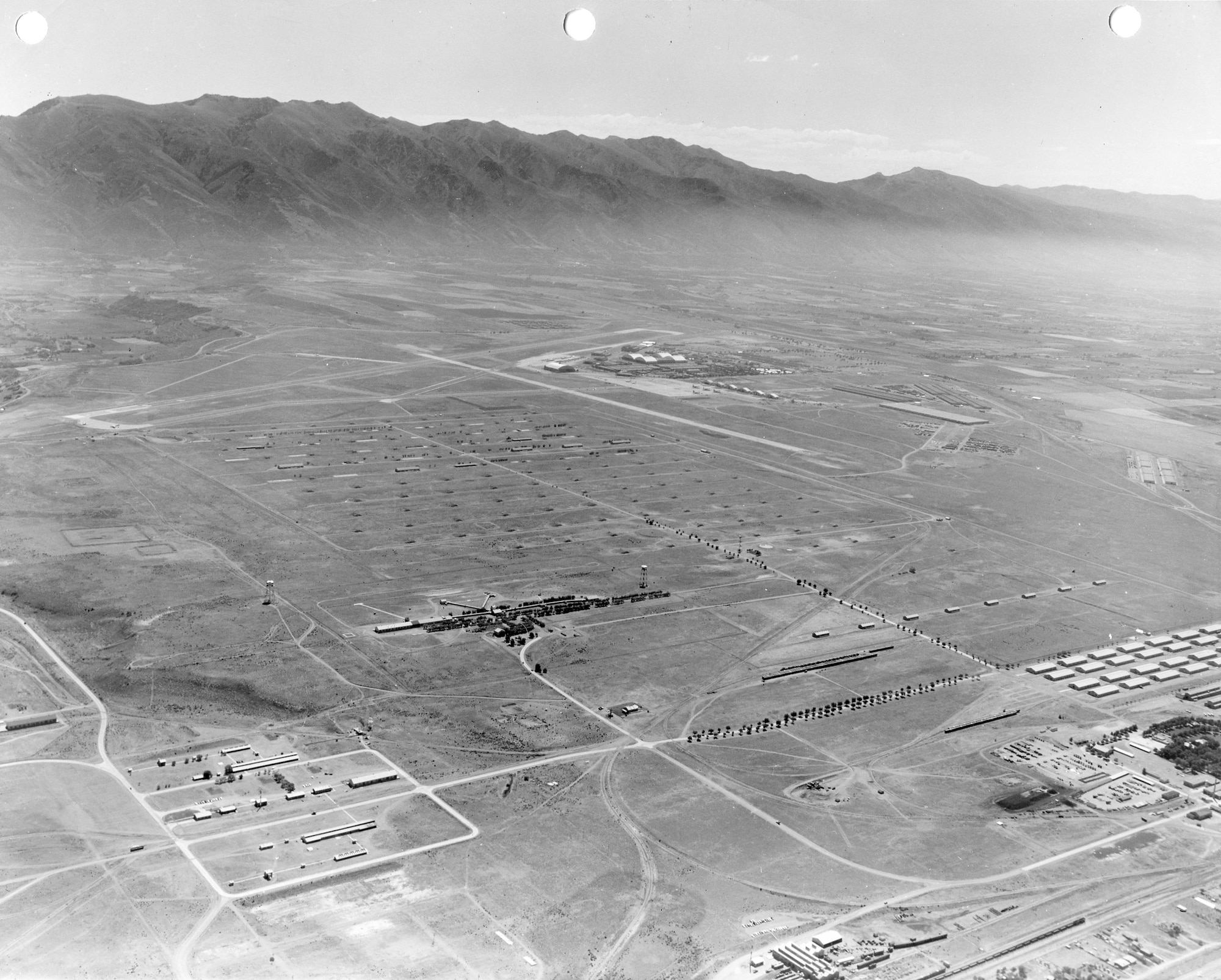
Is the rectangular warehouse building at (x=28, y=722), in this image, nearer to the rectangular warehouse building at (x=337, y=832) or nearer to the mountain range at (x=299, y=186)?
the rectangular warehouse building at (x=337, y=832)

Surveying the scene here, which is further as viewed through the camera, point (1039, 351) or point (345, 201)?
point (345, 201)

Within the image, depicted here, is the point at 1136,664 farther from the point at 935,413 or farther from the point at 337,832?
the point at 935,413

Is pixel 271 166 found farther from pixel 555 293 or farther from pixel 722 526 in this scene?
pixel 722 526

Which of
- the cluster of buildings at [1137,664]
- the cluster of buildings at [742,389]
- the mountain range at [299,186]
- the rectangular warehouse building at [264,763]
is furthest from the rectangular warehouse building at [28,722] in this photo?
the mountain range at [299,186]

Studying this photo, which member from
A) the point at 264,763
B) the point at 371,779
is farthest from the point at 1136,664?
the point at 264,763

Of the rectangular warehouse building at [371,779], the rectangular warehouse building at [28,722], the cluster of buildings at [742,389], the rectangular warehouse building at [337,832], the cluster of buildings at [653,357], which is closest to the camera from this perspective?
the rectangular warehouse building at [337,832]

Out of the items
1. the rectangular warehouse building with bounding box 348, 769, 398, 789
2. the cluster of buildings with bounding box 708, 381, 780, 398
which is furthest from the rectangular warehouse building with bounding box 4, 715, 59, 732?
the cluster of buildings with bounding box 708, 381, 780, 398

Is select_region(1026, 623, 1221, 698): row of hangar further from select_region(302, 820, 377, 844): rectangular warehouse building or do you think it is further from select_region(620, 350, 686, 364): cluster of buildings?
select_region(620, 350, 686, 364): cluster of buildings

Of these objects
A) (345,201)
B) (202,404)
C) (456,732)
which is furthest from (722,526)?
(345,201)
